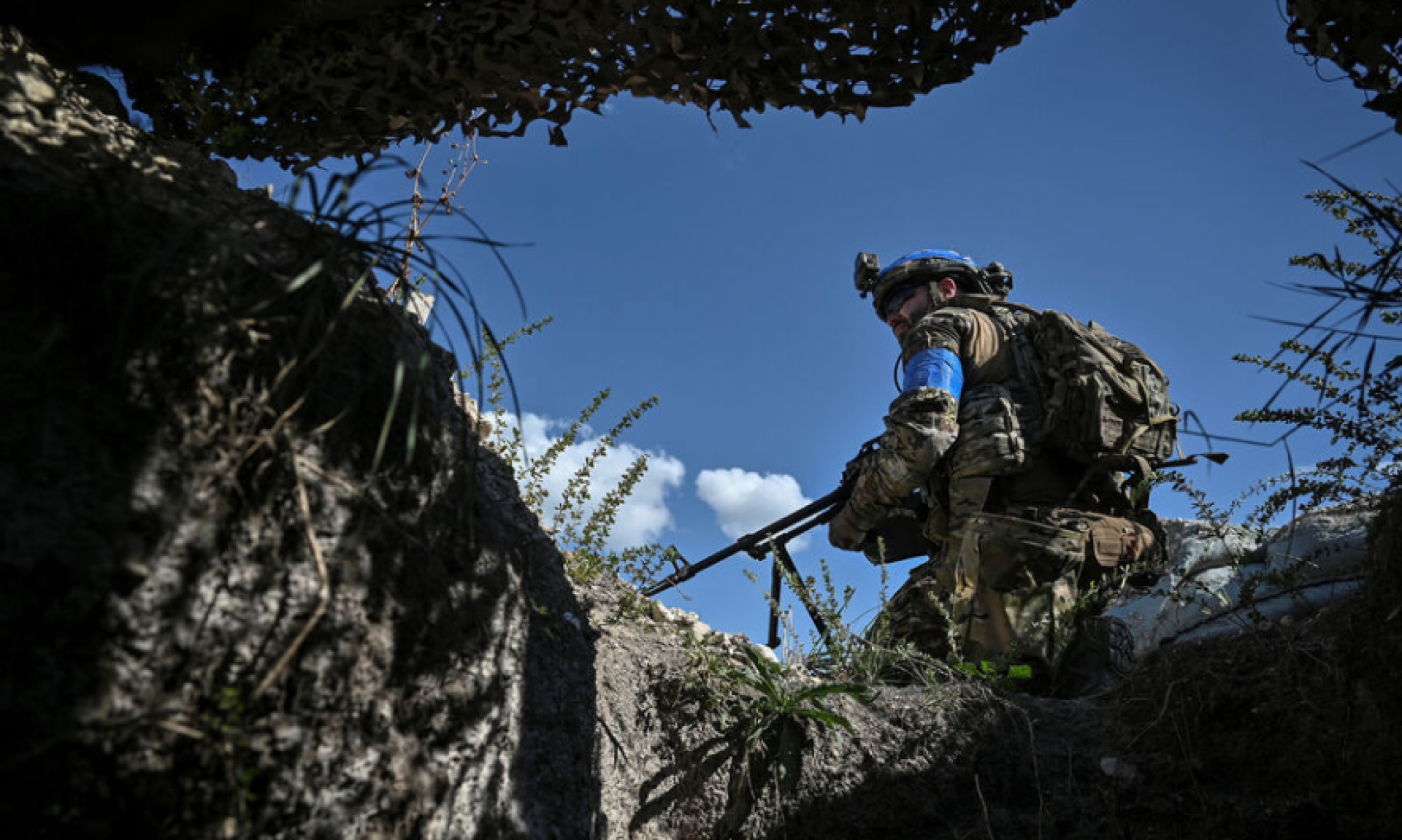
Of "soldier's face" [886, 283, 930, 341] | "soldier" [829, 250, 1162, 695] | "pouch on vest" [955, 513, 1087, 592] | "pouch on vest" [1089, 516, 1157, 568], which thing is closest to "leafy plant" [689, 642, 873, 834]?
"soldier" [829, 250, 1162, 695]

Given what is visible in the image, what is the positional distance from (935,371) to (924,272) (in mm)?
1479

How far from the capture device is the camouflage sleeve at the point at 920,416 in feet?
16.4

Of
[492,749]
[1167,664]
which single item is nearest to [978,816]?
[1167,664]

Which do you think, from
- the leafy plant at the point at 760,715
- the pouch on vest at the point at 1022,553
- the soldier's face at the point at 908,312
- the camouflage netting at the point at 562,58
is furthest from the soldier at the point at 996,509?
the camouflage netting at the point at 562,58

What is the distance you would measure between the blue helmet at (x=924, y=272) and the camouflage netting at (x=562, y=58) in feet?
12.7

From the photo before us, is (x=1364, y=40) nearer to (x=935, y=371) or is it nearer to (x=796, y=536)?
(x=935, y=371)

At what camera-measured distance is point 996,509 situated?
5133 millimetres

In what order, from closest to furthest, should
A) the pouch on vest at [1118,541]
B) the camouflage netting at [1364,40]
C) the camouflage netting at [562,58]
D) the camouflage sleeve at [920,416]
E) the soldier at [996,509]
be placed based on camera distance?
1. the camouflage netting at [1364,40]
2. the camouflage netting at [562,58]
3. the soldier at [996,509]
4. the pouch on vest at [1118,541]
5. the camouflage sleeve at [920,416]

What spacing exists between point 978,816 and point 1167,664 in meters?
0.73

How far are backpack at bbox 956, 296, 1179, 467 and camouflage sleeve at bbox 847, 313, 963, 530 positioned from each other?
49 cm

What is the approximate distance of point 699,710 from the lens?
2822 mm

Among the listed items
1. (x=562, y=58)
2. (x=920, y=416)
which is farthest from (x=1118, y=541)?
(x=562, y=58)

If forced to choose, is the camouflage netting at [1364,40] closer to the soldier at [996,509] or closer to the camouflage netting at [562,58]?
the camouflage netting at [562,58]

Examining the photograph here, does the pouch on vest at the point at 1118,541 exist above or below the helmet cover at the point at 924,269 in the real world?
below
